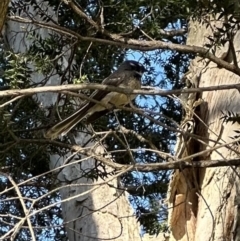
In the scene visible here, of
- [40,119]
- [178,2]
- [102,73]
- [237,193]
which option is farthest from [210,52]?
[102,73]

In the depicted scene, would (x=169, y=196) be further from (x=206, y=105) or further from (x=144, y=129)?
(x=144, y=129)

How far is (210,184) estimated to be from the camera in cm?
311

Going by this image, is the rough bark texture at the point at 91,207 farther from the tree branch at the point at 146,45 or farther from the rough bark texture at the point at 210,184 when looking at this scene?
the tree branch at the point at 146,45

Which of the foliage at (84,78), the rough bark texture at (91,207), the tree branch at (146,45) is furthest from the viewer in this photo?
the rough bark texture at (91,207)

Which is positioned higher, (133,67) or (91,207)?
(133,67)

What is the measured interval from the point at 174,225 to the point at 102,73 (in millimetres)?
974

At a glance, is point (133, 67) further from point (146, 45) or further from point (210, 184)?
point (146, 45)

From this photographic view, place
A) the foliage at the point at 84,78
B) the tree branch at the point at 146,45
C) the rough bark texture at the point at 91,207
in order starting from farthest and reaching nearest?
the rough bark texture at the point at 91,207
the foliage at the point at 84,78
the tree branch at the point at 146,45

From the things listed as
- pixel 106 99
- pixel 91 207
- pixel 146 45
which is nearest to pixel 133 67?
pixel 106 99

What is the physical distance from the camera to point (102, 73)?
3.82 m

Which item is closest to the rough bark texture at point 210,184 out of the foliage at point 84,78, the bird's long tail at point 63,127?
the foliage at point 84,78

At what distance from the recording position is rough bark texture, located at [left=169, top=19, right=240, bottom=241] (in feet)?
9.71

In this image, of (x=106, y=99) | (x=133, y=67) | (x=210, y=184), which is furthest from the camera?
(x=133, y=67)

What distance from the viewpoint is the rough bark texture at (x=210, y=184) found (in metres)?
2.96
